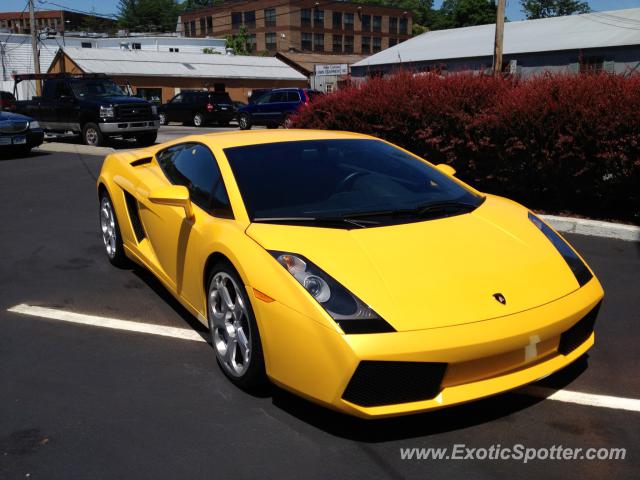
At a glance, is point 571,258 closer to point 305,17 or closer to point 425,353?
point 425,353

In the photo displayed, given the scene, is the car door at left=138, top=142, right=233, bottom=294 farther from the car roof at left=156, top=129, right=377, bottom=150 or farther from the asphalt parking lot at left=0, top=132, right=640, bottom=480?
the asphalt parking lot at left=0, top=132, right=640, bottom=480

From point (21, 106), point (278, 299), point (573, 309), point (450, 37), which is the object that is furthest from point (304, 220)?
point (450, 37)

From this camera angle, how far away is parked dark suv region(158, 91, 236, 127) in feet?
96.7

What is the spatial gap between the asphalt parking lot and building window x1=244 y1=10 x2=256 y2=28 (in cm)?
9431

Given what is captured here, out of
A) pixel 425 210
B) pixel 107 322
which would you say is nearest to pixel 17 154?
pixel 107 322

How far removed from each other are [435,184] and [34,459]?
279cm

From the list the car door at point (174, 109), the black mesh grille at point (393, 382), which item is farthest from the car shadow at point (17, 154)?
the car door at point (174, 109)

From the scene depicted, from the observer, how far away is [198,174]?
421cm

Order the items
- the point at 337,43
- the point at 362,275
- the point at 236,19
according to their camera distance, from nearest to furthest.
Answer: the point at 362,275
the point at 337,43
the point at 236,19

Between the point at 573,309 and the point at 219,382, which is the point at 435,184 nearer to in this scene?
the point at 573,309

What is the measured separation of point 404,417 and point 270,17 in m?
94.0

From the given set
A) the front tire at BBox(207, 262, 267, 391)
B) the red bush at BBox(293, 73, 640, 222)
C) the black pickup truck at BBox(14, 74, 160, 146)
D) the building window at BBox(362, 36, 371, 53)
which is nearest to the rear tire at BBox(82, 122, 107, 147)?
the black pickup truck at BBox(14, 74, 160, 146)

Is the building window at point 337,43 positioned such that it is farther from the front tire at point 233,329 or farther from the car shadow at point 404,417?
the car shadow at point 404,417

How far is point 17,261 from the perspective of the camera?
19.9 ft
